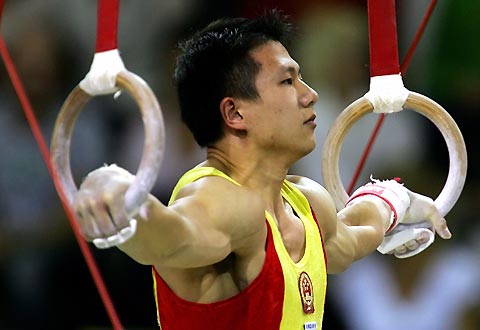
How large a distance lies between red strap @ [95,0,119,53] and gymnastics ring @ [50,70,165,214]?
0.08m

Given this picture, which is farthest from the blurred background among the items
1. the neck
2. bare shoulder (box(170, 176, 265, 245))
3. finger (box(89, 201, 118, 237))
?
finger (box(89, 201, 118, 237))

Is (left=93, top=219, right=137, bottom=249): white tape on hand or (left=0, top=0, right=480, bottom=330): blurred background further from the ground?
(left=93, top=219, right=137, bottom=249): white tape on hand

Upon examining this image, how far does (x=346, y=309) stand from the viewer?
12.8 feet

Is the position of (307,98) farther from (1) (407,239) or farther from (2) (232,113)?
(1) (407,239)

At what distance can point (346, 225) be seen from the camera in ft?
9.16

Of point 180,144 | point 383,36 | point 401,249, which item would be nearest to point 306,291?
point 401,249

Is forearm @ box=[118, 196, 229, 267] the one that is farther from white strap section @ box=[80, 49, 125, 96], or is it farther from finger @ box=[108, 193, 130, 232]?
white strap section @ box=[80, 49, 125, 96]

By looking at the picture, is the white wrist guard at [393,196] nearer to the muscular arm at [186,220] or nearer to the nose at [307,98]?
the nose at [307,98]

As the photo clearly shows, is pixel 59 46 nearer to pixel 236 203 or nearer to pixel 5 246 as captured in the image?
pixel 5 246

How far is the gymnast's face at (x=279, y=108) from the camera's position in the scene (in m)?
2.43

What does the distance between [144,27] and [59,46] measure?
1.22ft

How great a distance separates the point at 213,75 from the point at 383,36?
45 cm

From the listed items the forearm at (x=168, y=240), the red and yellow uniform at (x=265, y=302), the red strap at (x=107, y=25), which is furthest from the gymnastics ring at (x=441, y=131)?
the red strap at (x=107, y=25)

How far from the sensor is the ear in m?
2.43
